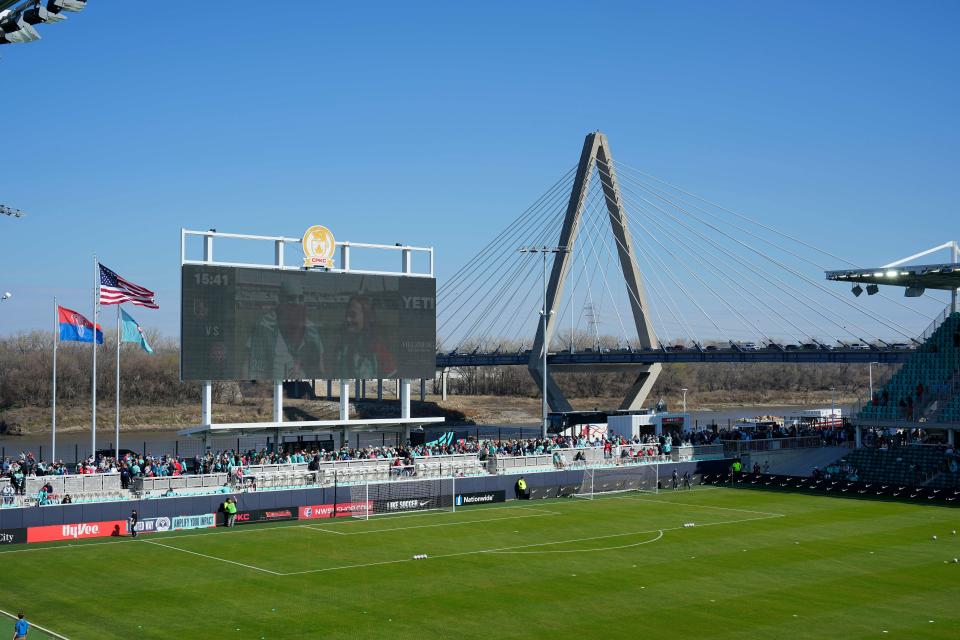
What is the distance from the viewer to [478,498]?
46.8 meters

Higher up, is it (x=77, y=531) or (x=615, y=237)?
(x=615, y=237)

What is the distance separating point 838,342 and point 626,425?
20450 millimetres

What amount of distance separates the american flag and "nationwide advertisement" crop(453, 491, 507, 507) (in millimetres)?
15004

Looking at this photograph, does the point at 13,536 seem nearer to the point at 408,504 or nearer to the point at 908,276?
the point at 408,504

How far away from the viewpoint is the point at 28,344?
13950cm

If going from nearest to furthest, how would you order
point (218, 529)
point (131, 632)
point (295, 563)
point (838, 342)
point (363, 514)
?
point (131, 632) → point (295, 563) → point (218, 529) → point (363, 514) → point (838, 342)

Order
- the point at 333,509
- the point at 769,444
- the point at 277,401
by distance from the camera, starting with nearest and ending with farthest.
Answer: the point at 333,509
the point at 277,401
the point at 769,444

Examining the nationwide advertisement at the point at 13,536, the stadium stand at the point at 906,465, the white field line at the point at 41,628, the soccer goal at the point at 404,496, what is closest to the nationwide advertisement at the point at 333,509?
the soccer goal at the point at 404,496

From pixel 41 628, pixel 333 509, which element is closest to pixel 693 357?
pixel 333 509

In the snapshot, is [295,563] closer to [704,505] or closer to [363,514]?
[363,514]

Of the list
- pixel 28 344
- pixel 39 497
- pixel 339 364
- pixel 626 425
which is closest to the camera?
pixel 39 497

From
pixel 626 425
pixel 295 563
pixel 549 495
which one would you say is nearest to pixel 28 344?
pixel 626 425

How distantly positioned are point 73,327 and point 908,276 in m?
38.9

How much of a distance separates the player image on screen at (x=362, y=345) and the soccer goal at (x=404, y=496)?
5.71 meters
